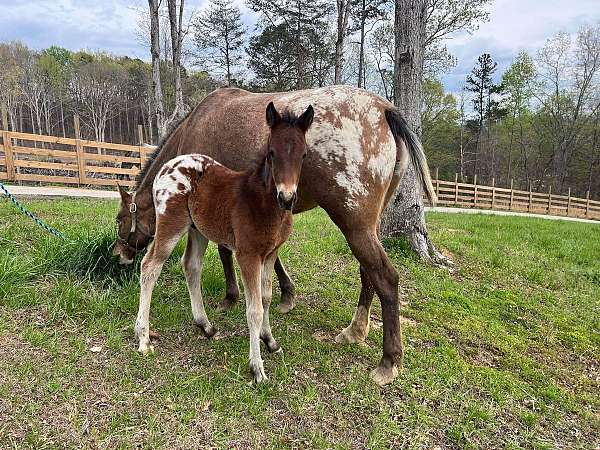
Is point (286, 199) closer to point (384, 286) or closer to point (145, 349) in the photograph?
point (384, 286)

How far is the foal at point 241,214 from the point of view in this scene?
2391mm

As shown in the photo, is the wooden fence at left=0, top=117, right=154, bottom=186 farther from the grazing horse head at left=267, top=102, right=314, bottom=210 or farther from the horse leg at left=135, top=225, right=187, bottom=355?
the grazing horse head at left=267, top=102, right=314, bottom=210

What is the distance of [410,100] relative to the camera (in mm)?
5520

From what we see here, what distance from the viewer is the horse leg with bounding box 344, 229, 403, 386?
2.96 metres

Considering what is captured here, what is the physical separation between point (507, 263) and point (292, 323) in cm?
444

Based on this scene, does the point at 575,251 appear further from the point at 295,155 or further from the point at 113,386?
the point at 113,386

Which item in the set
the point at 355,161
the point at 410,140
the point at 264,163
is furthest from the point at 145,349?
the point at 410,140

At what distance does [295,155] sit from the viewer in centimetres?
234

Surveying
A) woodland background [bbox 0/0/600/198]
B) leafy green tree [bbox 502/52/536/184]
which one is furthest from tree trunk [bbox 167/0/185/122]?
leafy green tree [bbox 502/52/536/184]

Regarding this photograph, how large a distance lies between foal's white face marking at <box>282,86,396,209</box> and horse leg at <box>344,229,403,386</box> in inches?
11.4

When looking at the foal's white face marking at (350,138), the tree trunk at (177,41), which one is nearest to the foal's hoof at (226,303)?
the foal's white face marking at (350,138)

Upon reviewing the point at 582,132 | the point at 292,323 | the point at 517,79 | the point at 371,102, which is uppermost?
the point at 517,79

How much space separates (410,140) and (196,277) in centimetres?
215

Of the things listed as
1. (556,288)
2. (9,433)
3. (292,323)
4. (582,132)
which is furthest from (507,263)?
(582,132)
